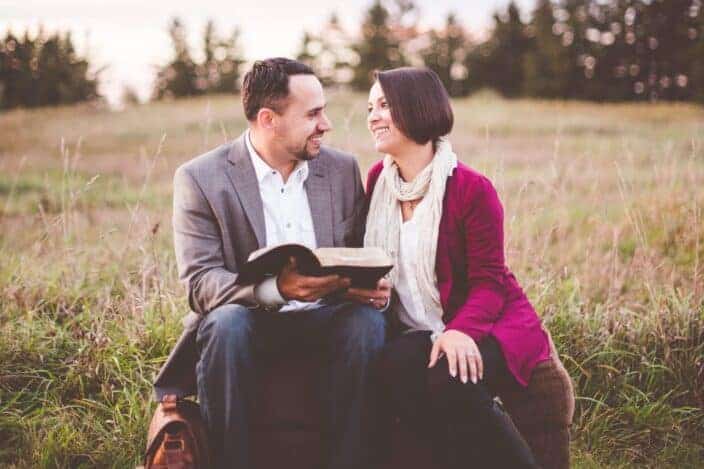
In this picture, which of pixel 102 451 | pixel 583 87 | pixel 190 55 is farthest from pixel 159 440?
pixel 190 55

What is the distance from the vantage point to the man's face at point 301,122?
315cm

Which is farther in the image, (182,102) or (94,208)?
(182,102)

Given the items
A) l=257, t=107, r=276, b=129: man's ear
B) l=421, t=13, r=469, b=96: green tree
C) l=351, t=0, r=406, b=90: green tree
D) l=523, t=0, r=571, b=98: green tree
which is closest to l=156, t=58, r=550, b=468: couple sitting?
l=257, t=107, r=276, b=129: man's ear

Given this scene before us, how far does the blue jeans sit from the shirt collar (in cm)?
65

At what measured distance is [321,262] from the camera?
248 cm

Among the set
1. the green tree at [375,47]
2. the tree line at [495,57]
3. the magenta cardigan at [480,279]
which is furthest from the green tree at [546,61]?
the magenta cardigan at [480,279]

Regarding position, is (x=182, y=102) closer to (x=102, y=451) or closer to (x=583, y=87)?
(x=583, y=87)

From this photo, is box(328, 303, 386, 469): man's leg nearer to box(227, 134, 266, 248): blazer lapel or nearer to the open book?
the open book

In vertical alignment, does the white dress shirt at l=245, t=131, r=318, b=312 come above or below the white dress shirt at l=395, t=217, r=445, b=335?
above

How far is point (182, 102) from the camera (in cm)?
2264

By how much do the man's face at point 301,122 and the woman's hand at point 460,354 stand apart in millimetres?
1014

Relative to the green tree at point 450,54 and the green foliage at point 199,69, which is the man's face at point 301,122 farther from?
the green tree at point 450,54

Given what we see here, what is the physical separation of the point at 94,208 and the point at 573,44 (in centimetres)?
2863

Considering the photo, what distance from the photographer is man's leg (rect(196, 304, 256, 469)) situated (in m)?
2.59
